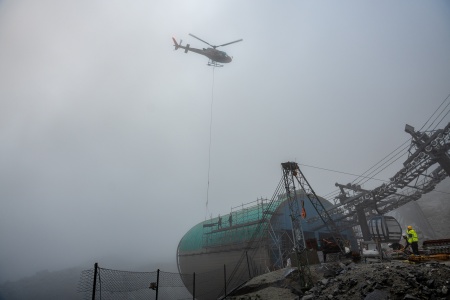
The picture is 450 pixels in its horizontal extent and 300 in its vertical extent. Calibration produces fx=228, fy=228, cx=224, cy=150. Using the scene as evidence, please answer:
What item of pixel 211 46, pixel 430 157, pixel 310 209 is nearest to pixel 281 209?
pixel 310 209

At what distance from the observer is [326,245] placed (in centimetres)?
1758

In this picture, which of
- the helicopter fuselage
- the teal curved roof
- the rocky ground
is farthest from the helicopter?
the rocky ground

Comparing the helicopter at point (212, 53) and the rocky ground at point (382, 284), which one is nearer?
the rocky ground at point (382, 284)

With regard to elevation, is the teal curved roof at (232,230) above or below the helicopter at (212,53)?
below

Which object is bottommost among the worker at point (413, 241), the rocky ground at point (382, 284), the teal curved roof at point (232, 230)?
the rocky ground at point (382, 284)

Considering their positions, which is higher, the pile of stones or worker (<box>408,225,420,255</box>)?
worker (<box>408,225,420,255</box>)

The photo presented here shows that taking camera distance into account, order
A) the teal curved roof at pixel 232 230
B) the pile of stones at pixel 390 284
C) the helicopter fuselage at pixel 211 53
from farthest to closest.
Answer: the helicopter fuselage at pixel 211 53 < the teal curved roof at pixel 232 230 < the pile of stones at pixel 390 284

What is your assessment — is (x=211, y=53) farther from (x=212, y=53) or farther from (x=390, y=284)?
(x=390, y=284)

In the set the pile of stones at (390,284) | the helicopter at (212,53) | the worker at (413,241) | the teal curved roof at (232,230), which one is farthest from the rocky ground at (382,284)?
the helicopter at (212,53)

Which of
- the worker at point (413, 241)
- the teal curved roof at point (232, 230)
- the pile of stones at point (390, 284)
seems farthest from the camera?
the teal curved roof at point (232, 230)

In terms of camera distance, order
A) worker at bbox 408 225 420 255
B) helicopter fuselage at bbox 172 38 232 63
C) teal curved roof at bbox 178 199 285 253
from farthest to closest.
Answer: helicopter fuselage at bbox 172 38 232 63 → teal curved roof at bbox 178 199 285 253 → worker at bbox 408 225 420 255

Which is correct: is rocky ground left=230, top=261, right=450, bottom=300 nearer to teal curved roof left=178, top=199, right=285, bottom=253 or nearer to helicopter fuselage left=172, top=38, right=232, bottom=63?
teal curved roof left=178, top=199, right=285, bottom=253

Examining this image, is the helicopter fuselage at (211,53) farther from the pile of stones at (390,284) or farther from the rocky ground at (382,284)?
the pile of stones at (390,284)

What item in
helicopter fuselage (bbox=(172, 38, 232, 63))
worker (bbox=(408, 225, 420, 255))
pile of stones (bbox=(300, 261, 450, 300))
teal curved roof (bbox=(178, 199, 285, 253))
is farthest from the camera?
helicopter fuselage (bbox=(172, 38, 232, 63))
